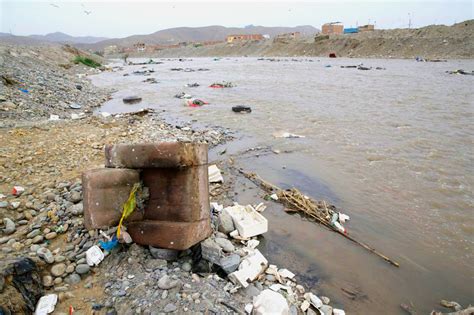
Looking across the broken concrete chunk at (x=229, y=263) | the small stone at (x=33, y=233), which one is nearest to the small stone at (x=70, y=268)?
the small stone at (x=33, y=233)

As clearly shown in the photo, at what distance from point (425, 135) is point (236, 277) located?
7517 mm

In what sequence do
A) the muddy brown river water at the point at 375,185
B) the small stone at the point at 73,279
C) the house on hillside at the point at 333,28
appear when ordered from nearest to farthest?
the small stone at the point at 73,279 → the muddy brown river water at the point at 375,185 → the house on hillside at the point at 333,28

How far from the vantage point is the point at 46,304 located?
2.30m

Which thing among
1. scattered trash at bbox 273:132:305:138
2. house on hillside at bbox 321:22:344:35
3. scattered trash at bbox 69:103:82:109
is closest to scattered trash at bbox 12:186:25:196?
scattered trash at bbox 273:132:305:138

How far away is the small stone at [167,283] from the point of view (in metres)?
2.35

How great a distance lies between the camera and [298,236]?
390 cm

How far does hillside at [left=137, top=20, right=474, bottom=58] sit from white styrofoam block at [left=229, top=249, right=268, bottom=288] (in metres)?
38.8

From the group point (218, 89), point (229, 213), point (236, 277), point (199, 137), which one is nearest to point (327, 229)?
point (229, 213)

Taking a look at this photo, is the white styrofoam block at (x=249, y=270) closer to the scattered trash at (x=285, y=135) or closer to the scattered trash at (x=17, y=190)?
the scattered trash at (x=17, y=190)

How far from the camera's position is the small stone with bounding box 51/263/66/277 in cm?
257

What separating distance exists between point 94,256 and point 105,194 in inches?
22.9

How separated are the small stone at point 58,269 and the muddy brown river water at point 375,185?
2.18m

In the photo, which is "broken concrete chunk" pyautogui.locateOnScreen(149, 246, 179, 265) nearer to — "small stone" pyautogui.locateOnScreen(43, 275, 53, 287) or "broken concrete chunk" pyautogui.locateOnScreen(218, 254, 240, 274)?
"broken concrete chunk" pyautogui.locateOnScreen(218, 254, 240, 274)

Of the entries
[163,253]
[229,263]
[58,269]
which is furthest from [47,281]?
[229,263]
